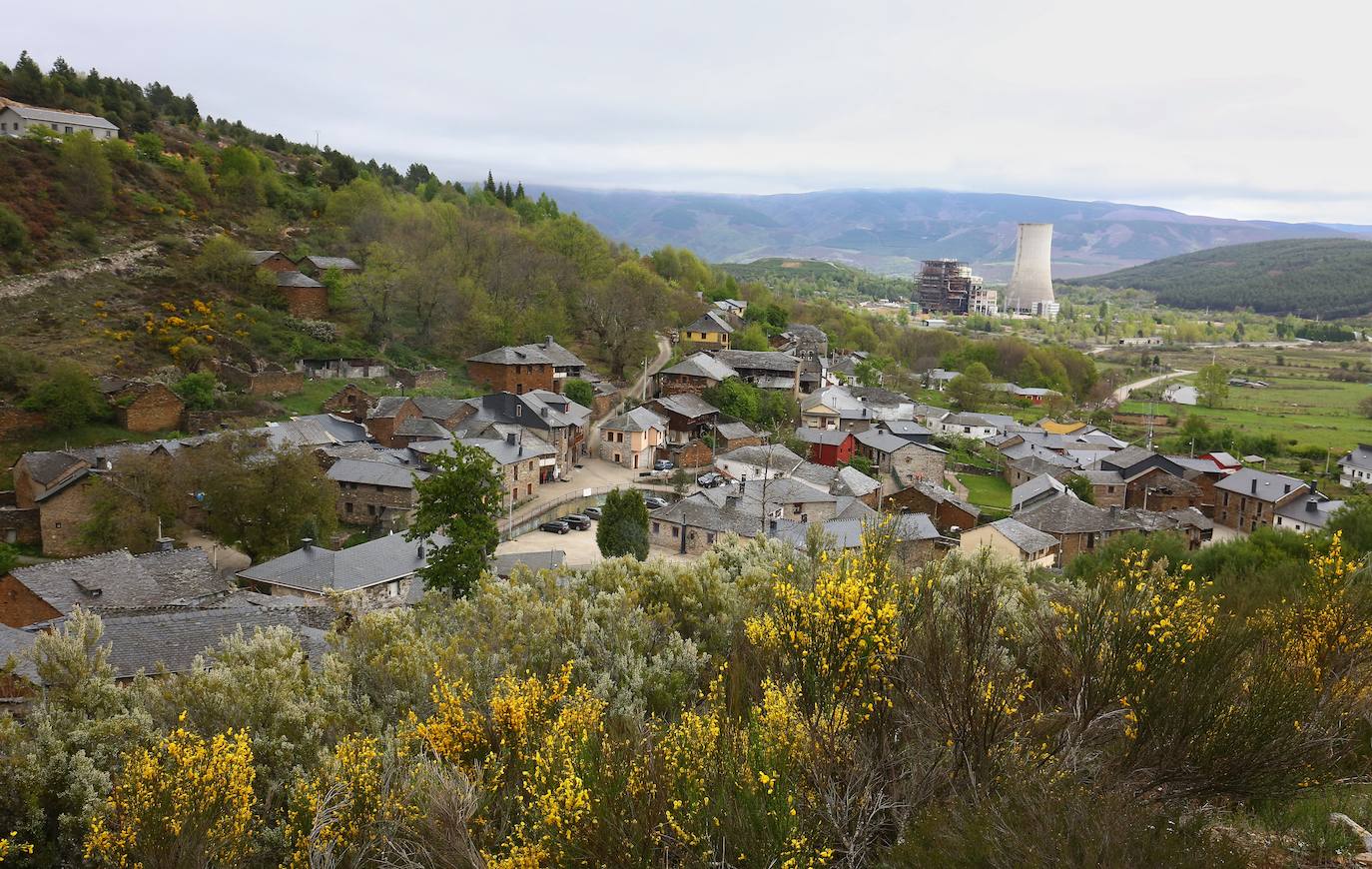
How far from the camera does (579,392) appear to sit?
171ft

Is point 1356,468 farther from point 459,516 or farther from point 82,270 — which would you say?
point 82,270

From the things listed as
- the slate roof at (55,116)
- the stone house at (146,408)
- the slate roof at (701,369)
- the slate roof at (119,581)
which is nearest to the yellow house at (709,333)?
the slate roof at (701,369)

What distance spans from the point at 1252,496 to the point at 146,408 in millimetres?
53142

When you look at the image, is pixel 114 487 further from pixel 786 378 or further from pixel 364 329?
pixel 786 378

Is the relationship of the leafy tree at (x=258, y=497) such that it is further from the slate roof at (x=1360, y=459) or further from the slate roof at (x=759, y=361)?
the slate roof at (x=1360, y=459)

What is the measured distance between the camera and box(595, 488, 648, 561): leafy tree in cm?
3158

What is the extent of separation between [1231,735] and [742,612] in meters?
7.76

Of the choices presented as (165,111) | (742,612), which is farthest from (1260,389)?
(165,111)

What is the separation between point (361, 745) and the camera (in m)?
8.55

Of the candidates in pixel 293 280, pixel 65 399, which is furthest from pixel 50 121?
pixel 65 399

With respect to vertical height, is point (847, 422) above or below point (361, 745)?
below

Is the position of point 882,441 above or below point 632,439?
below

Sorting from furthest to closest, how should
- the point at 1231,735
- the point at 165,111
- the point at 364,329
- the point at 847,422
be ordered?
the point at 165,111 → the point at 847,422 → the point at 364,329 → the point at 1231,735

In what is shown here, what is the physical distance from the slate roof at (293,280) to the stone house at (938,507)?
37901 mm
